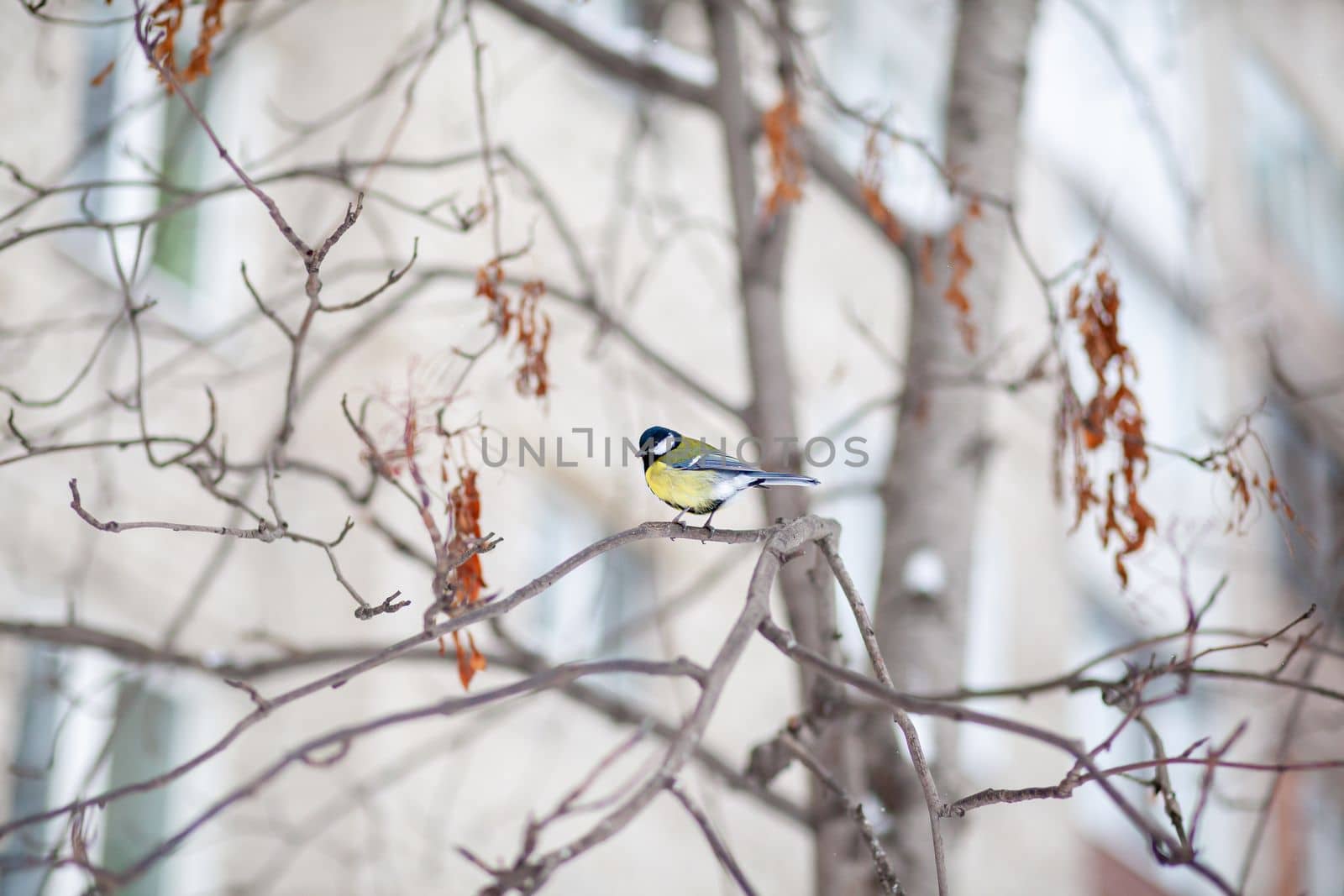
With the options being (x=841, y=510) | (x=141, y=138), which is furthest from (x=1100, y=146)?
(x=141, y=138)

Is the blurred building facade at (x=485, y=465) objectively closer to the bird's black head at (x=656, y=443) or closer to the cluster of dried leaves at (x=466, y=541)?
the bird's black head at (x=656, y=443)

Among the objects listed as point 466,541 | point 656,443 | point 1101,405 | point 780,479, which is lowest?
point 466,541

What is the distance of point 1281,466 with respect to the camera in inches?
472

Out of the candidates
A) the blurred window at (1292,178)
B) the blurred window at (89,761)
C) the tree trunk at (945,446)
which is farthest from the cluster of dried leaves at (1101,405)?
the blurred window at (1292,178)

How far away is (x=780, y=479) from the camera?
192cm

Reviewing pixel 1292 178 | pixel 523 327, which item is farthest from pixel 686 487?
pixel 1292 178

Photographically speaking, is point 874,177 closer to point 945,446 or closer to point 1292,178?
point 945,446

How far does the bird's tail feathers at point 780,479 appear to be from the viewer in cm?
181

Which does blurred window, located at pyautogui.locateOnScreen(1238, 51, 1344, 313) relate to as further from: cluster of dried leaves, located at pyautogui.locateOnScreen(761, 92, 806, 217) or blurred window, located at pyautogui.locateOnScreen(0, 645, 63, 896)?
blurred window, located at pyautogui.locateOnScreen(0, 645, 63, 896)

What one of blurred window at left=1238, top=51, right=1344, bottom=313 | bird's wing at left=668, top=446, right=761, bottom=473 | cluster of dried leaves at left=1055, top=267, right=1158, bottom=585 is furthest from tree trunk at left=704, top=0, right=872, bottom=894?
blurred window at left=1238, top=51, right=1344, bottom=313

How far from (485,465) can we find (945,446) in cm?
107

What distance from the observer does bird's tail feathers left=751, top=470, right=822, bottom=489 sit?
1.81 m

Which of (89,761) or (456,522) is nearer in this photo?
(456,522)

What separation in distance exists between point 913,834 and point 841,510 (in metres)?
4.50
